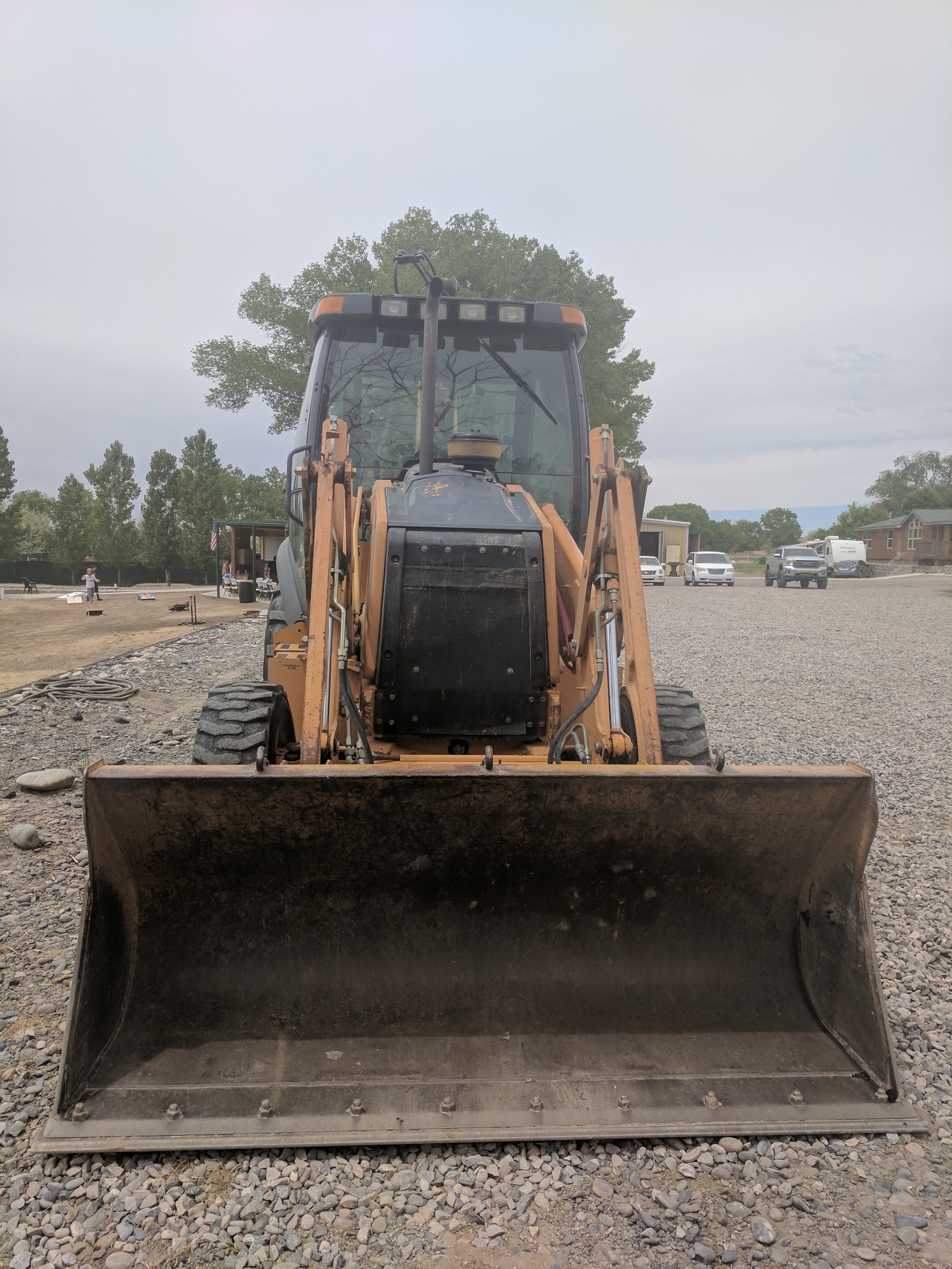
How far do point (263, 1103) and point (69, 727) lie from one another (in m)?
5.95

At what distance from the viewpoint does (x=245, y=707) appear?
151 inches

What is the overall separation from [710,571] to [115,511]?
128 ft

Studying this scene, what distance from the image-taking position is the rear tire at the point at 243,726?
11.9 ft

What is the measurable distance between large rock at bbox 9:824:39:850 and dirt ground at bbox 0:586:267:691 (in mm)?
6255

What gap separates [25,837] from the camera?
4.38 m

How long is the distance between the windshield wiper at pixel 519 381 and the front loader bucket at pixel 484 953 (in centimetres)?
236

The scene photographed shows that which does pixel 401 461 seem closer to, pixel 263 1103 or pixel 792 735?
pixel 263 1103

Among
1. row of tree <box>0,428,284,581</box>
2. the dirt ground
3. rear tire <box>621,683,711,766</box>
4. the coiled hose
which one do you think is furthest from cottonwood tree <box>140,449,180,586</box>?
rear tire <box>621,683,711,766</box>

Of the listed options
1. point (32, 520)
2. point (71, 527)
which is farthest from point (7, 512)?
point (32, 520)

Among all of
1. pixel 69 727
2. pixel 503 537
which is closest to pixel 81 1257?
pixel 503 537

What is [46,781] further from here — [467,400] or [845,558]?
[845,558]

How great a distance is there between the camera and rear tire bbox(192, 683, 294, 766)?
3.63 meters

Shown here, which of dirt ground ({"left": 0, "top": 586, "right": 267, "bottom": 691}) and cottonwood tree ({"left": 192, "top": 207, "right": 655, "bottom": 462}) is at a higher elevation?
cottonwood tree ({"left": 192, "top": 207, "right": 655, "bottom": 462})

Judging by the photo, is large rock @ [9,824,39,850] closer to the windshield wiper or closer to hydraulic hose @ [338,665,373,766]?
hydraulic hose @ [338,665,373,766]
